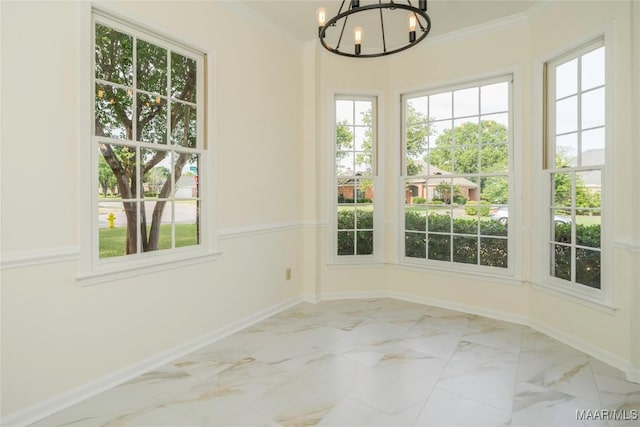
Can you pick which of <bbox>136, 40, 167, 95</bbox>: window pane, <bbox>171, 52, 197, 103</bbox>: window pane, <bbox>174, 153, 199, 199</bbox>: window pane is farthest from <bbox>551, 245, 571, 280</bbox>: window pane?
<bbox>136, 40, 167, 95</bbox>: window pane

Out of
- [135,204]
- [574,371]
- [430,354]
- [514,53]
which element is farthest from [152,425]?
[514,53]

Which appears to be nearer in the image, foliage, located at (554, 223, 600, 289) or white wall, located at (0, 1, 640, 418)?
white wall, located at (0, 1, 640, 418)

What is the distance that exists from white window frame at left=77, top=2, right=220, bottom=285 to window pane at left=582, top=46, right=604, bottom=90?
10.4ft

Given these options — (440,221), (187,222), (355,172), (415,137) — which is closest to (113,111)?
(187,222)

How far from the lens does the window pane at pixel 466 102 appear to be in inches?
156

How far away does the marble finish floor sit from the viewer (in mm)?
2092

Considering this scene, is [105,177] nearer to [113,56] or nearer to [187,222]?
[187,222]

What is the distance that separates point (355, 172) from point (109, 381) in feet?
10.7

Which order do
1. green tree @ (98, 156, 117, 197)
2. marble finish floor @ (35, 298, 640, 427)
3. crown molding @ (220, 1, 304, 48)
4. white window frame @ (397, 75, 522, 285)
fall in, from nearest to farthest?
marble finish floor @ (35, 298, 640, 427)
green tree @ (98, 156, 117, 197)
crown molding @ (220, 1, 304, 48)
white window frame @ (397, 75, 522, 285)

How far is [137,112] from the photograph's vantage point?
264cm

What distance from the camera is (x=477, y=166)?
395 cm

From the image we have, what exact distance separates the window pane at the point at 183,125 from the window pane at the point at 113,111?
0.38m

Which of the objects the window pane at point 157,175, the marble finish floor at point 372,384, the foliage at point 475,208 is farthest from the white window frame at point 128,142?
the foliage at point 475,208

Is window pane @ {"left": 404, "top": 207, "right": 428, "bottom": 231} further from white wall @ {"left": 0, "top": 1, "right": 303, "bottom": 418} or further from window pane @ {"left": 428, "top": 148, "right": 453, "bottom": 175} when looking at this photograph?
white wall @ {"left": 0, "top": 1, "right": 303, "bottom": 418}
